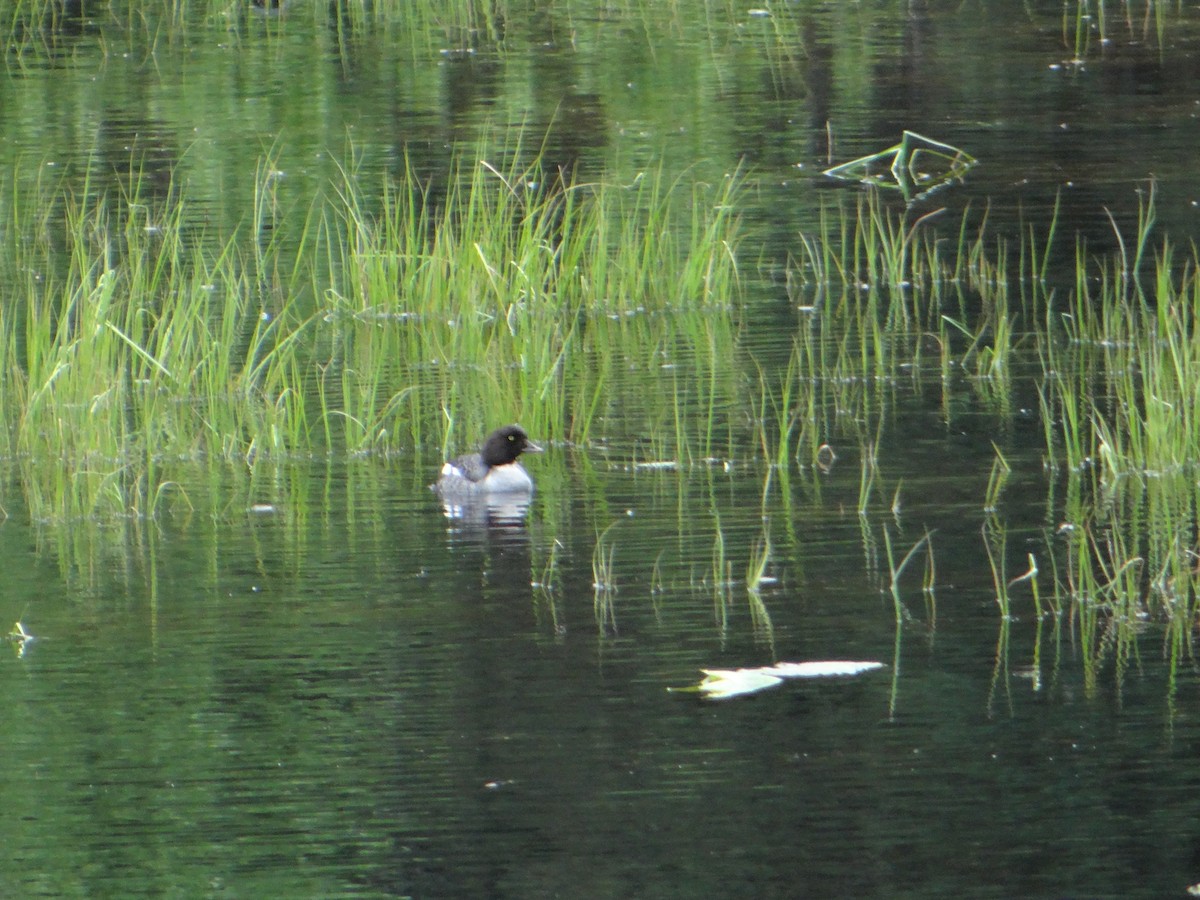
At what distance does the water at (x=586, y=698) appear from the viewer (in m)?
5.23

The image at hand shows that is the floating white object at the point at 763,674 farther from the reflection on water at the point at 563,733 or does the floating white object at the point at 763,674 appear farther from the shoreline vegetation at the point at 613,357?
the shoreline vegetation at the point at 613,357

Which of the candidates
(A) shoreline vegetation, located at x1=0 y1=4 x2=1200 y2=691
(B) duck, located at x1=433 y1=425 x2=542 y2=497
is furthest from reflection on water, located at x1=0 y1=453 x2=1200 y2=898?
(B) duck, located at x1=433 y1=425 x2=542 y2=497

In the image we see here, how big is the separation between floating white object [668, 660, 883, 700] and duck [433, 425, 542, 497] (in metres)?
2.20

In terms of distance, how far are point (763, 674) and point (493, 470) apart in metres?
2.48

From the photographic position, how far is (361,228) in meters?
11.1

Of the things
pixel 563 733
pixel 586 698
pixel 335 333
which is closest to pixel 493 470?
pixel 586 698

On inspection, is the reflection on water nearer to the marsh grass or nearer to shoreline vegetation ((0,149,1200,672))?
shoreline vegetation ((0,149,1200,672))

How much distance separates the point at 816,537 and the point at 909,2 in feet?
52.1

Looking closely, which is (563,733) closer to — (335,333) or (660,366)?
(660,366)

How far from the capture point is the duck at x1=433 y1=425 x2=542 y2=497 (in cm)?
838

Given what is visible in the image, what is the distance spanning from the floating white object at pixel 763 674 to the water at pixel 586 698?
6 centimetres

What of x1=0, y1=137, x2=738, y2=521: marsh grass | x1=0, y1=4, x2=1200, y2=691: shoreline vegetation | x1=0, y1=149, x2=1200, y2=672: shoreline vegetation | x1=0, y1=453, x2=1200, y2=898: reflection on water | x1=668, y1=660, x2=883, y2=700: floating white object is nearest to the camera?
x1=0, y1=453, x2=1200, y2=898: reflection on water

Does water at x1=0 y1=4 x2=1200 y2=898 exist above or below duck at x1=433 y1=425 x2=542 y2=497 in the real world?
below

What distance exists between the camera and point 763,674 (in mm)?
6289
